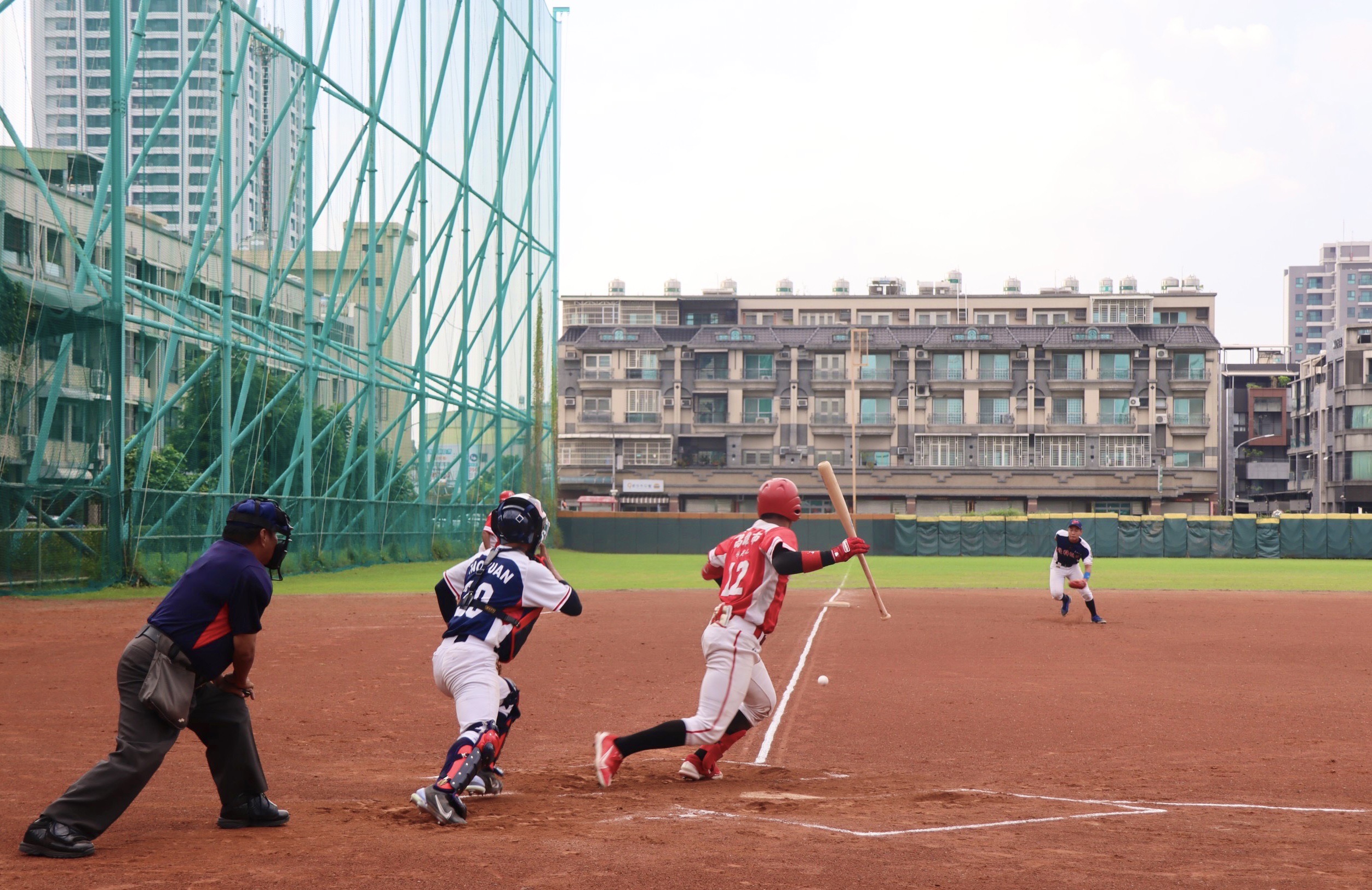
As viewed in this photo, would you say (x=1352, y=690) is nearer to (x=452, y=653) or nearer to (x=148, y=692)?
(x=452, y=653)

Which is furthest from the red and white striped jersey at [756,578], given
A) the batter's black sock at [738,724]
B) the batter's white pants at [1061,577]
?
the batter's white pants at [1061,577]

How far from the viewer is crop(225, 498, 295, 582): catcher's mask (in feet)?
19.7

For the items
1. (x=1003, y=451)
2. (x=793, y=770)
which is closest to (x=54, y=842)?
(x=793, y=770)

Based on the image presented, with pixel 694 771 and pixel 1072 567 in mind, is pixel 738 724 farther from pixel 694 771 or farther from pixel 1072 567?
pixel 1072 567

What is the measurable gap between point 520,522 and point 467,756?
4.21ft

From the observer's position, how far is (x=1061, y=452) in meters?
86.8

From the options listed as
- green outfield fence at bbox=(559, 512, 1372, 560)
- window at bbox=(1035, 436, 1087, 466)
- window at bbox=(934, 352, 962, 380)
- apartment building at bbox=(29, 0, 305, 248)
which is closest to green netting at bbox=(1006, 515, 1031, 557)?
green outfield fence at bbox=(559, 512, 1372, 560)

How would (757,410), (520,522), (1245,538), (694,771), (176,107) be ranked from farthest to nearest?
(757,410) < (1245,538) < (176,107) < (694,771) < (520,522)

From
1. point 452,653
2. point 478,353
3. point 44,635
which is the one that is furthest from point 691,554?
point 452,653

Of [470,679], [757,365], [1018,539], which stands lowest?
[1018,539]

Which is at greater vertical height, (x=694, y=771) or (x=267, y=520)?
(x=267, y=520)

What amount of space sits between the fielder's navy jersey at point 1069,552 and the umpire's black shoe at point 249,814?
1710 centimetres

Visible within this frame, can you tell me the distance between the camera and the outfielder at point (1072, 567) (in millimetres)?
20984

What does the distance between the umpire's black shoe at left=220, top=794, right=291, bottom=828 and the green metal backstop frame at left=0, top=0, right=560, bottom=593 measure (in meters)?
18.4
